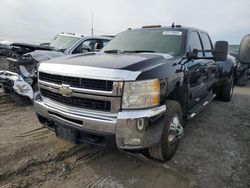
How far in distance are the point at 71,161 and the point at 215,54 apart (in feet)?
8.98

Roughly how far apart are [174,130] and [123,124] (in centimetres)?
106

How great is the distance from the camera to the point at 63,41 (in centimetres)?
930

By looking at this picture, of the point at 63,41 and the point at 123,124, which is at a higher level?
the point at 63,41

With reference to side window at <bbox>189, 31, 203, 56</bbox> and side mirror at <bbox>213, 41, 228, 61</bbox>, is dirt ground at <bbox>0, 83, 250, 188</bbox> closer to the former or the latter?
side mirror at <bbox>213, 41, 228, 61</bbox>

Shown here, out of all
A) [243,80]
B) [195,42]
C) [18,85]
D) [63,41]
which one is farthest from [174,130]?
[243,80]

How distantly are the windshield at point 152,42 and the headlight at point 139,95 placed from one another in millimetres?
1365

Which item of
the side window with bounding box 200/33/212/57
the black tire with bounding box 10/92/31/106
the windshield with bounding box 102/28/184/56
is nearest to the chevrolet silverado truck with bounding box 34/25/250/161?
the windshield with bounding box 102/28/184/56

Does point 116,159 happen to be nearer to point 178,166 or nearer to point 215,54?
point 178,166

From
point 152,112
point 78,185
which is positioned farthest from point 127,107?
point 78,185

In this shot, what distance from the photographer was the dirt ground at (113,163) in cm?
292

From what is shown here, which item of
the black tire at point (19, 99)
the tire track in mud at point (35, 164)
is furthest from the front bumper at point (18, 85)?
the tire track in mud at point (35, 164)

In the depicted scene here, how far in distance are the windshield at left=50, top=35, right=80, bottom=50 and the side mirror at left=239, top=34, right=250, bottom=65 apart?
23.4 feet

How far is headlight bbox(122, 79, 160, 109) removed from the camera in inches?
103

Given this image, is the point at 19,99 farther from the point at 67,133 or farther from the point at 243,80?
the point at 243,80
